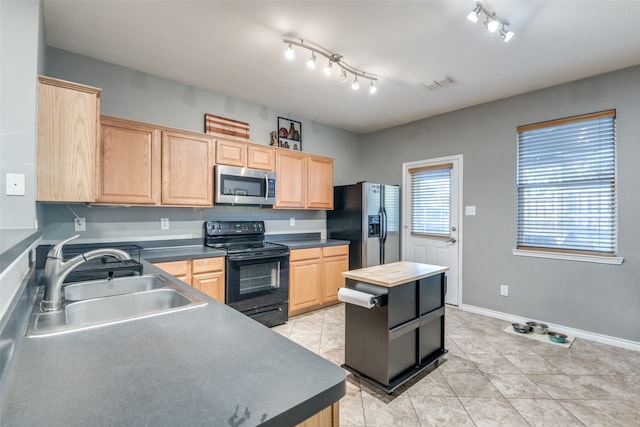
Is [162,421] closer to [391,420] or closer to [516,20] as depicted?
[391,420]

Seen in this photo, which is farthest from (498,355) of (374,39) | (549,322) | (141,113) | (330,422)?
(141,113)

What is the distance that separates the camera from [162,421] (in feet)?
1.74

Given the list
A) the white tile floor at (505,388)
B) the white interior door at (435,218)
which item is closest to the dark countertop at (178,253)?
the white tile floor at (505,388)

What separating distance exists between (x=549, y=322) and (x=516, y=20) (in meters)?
3.04

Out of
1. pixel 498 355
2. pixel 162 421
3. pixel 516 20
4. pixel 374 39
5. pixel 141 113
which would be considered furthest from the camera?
pixel 141 113

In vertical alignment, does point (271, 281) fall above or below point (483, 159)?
below

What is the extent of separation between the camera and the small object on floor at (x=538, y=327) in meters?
3.19

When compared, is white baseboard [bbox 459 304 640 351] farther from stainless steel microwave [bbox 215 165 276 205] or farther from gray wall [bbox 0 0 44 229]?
gray wall [bbox 0 0 44 229]

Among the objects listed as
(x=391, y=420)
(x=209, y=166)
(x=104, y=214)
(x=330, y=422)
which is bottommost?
(x=391, y=420)

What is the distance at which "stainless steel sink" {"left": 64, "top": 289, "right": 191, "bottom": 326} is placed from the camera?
1279 mm

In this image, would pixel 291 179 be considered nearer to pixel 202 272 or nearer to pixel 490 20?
pixel 202 272

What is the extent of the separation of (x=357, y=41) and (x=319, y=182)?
79.6 inches

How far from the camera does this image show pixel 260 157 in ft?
11.8

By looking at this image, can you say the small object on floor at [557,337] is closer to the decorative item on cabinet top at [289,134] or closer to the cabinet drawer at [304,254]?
the cabinet drawer at [304,254]
